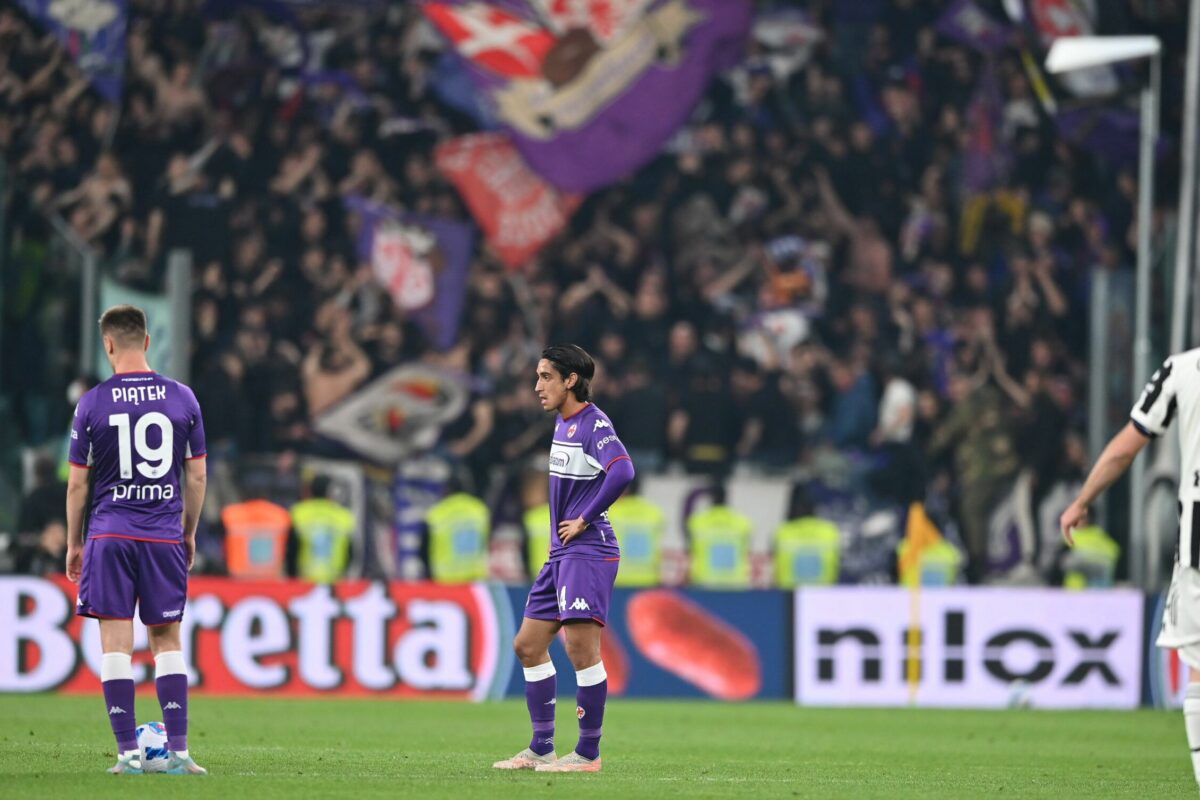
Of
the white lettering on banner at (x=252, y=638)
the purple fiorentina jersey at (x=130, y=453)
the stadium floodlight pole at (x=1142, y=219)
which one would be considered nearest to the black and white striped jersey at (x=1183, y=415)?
the purple fiorentina jersey at (x=130, y=453)

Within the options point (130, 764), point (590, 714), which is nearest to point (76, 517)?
point (130, 764)

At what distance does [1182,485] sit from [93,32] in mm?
14830

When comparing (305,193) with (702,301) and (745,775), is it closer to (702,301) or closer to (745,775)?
(702,301)

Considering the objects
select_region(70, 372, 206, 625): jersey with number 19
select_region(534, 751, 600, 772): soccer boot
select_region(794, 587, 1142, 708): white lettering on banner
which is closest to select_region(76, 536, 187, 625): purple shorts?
select_region(70, 372, 206, 625): jersey with number 19

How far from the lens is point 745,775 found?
1088 cm

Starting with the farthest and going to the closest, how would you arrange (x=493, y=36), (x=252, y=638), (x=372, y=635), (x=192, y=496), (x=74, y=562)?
(x=493, y=36) → (x=372, y=635) → (x=252, y=638) → (x=192, y=496) → (x=74, y=562)

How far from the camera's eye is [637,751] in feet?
41.7

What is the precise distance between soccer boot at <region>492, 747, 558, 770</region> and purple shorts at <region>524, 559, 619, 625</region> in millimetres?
732

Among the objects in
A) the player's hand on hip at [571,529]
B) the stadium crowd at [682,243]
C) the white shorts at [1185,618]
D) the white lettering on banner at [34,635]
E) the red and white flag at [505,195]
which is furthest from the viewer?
the red and white flag at [505,195]

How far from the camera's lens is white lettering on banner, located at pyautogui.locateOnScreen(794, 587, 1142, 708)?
1883 centimetres

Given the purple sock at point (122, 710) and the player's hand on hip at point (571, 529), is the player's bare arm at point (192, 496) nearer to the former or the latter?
the purple sock at point (122, 710)

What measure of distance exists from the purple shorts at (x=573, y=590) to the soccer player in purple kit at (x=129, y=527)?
1798mm

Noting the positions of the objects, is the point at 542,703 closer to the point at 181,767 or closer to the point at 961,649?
the point at 181,767

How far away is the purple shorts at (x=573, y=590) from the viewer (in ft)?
33.8
